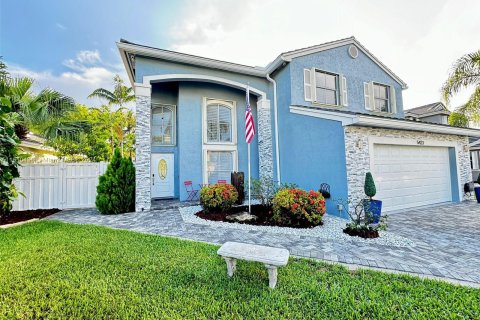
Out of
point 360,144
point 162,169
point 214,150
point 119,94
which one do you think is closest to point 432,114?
point 360,144

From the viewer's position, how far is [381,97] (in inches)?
458

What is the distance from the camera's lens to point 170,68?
27.9 feet

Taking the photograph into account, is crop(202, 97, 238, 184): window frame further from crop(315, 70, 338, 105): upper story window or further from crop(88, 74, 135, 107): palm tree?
crop(88, 74, 135, 107): palm tree

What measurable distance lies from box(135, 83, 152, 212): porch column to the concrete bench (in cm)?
580

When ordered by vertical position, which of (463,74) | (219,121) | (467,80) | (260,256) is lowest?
(260,256)

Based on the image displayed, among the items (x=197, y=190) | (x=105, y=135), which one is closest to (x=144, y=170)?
(x=197, y=190)

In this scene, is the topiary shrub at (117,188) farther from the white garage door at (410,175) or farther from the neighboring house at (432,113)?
the neighboring house at (432,113)

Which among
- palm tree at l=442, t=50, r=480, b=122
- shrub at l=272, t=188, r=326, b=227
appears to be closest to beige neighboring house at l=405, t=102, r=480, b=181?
palm tree at l=442, t=50, r=480, b=122

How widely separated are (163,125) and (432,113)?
1783 centimetres

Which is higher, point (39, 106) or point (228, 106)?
point (228, 106)

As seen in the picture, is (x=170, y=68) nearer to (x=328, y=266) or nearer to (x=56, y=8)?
(x=56, y=8)

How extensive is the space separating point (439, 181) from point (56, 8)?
17173 mm

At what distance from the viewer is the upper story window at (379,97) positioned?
11000 millimetres

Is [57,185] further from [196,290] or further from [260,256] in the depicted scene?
[260,256]
